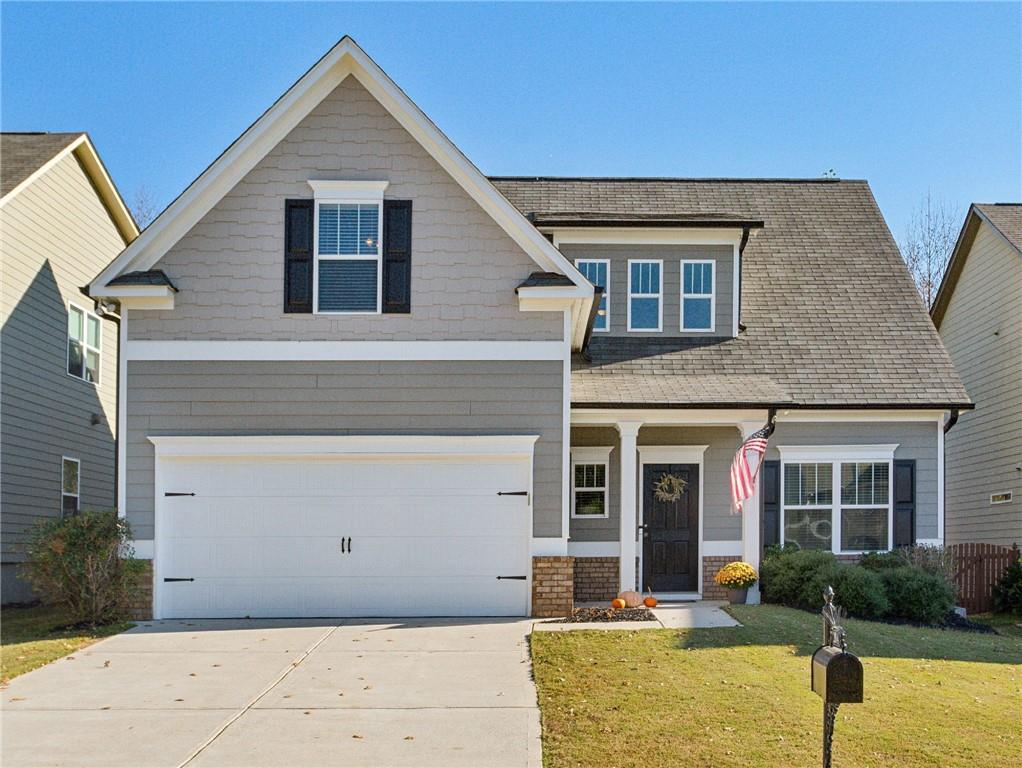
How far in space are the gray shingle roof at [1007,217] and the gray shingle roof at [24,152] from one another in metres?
16.9

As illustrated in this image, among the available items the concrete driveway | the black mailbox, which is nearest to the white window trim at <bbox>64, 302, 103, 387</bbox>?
the concrete driveway

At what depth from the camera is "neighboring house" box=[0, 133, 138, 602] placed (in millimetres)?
17688

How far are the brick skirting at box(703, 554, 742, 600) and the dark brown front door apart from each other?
24 centimetres

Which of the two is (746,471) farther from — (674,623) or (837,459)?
(837,459)

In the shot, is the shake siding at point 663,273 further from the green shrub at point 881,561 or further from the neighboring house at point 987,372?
the neighboring house at point 987,372

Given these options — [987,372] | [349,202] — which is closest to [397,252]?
[349,202]

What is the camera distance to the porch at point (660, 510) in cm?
1725

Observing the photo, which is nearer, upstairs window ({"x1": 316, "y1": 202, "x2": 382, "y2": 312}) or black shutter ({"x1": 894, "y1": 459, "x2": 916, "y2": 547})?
upstairs window ({"x1": 316, "y1": 202, "x2": 382, "y2": 312})

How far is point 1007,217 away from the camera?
69.8 feet

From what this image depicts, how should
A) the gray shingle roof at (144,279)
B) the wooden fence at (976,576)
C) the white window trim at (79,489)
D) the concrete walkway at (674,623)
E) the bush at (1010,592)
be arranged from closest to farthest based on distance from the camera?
the concrete walkway at (674,623) → the gray shingle roof at (144,279) → the bush at (1010,592) → the wooden fence at (976,576) → the white window trim at (79,489)

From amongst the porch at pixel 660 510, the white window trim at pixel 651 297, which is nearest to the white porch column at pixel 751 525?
the porch at pixel 660 510

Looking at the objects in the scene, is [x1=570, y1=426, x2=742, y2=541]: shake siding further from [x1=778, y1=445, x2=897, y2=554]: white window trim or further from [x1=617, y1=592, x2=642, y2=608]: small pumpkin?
[x1=617, y1=592, x2=642, y2=608]: small pumpkin

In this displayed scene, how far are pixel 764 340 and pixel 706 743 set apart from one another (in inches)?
432

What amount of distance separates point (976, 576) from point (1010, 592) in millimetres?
631
